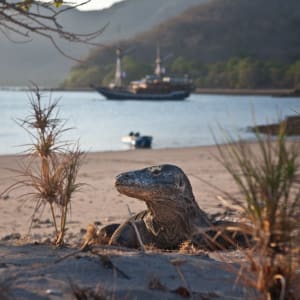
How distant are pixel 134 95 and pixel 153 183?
3969 inches

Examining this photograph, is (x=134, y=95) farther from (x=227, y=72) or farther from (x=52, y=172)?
(x=52, y=172)

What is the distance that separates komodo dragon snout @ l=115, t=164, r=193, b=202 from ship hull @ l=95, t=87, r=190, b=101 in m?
99.8

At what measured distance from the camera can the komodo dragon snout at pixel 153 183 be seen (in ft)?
17.1

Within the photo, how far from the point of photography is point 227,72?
449 ft

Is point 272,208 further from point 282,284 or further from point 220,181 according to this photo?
point 220,181

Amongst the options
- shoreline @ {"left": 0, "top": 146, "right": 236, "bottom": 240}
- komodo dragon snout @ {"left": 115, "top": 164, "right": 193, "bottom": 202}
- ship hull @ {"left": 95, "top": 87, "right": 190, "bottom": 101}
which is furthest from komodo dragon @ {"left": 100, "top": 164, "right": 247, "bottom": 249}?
ship hull @ {"left": 95, "top": 87, "right": 190, "bottom": 101}

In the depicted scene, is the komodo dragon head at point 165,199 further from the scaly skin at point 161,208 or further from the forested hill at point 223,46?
the forested hill at point 223,46

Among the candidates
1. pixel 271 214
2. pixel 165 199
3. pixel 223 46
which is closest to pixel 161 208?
pixel 165 199

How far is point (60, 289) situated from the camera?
3.61 meters

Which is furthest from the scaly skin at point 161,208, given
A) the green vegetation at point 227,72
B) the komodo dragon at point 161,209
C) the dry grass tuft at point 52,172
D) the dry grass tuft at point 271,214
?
the green vegetation at point 227,72

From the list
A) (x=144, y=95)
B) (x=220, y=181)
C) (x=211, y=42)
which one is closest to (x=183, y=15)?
(x=211, y=42)

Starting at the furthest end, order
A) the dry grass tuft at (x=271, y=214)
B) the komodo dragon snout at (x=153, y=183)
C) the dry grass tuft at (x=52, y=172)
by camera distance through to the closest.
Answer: the komodo dragon snout at (x=153, y=183) < the dry grass tuft at (x=52, y=172) < the dry grass tuft at (x=271, y=214)

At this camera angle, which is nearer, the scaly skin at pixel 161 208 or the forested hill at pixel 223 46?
the scaly skin at pixel 161 208

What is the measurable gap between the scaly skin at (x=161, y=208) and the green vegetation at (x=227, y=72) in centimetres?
12697
